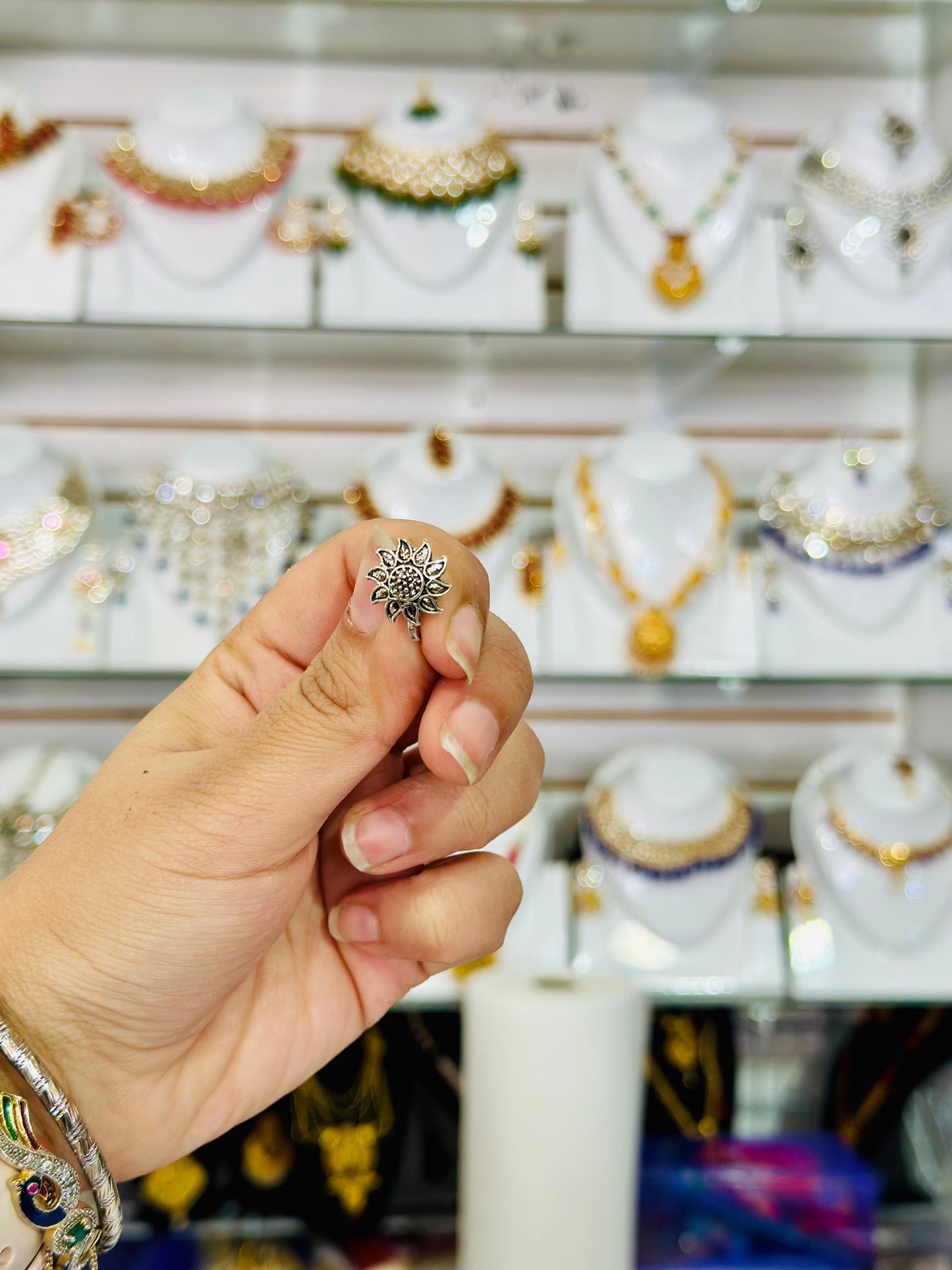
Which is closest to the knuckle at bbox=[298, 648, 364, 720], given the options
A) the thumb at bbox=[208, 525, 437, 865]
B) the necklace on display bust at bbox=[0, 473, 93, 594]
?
the thumb at bbox=[208, 525, 437, 865]

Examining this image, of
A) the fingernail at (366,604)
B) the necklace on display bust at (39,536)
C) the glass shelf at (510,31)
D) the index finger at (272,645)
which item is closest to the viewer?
the fingernail at (366,604)

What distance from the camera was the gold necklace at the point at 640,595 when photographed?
114cm

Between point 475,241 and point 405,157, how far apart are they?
0.11 meters

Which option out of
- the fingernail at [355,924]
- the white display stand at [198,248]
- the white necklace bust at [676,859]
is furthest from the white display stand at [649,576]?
the fingernail at [355,924]

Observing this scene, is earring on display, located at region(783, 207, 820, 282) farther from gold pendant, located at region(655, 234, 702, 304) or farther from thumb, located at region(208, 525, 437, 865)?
thumb, located at region(208, 525, 437, 865)

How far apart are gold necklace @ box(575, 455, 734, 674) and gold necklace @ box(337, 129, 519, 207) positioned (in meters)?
0.33

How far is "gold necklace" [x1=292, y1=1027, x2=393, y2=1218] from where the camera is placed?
116cm

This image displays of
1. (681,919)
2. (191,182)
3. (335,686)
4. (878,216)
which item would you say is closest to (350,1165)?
(681,919)

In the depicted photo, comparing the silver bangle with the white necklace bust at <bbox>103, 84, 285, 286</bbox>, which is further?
the white necklace bust at <bbox>103, 84, 285, 286</bbox>

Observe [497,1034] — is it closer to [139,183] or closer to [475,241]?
[475,241]

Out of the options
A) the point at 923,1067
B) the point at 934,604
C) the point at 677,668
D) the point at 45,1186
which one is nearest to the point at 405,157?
the point at 677,668

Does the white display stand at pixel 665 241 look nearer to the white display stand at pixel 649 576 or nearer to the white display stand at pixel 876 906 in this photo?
the white display stand at pixel 649 576

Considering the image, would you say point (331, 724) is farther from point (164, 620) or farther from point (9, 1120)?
point (164, 620)

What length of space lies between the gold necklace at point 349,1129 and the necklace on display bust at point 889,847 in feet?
1.83
